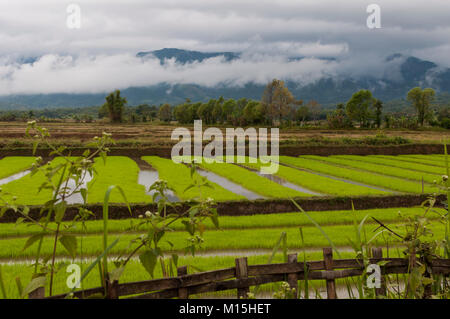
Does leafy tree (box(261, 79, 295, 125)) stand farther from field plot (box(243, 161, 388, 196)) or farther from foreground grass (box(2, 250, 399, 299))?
foreground grass (box(2, 250, 399, 299))

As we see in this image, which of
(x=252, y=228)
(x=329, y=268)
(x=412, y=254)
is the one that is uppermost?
(x=412, y=254)

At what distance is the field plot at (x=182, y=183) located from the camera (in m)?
14.5

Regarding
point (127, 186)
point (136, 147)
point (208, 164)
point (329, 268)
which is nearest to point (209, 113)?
point (136, 147)

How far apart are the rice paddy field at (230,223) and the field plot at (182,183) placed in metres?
0.04

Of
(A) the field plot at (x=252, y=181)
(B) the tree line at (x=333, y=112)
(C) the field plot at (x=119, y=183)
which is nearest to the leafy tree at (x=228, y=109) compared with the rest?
(B) the tree line at (x=333, y=112)

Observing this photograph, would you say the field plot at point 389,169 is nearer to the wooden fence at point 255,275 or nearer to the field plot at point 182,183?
the field plot at point 182,183

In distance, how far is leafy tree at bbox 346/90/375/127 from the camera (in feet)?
231

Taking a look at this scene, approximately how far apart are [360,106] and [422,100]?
1195 cm

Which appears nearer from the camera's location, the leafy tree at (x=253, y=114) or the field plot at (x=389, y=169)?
the field plot at (x=389, y=169)

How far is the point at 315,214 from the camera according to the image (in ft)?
39.2

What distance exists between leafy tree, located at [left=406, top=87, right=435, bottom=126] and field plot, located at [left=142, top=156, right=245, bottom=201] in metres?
61.7
